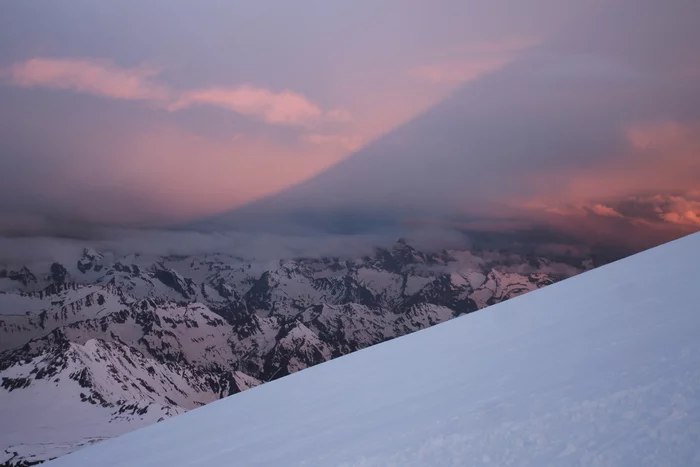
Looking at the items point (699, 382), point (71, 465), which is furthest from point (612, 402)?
point (71, 465)

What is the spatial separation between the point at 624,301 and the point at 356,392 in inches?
319

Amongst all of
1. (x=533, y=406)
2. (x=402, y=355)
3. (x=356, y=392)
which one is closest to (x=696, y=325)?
(x=533, y=406)

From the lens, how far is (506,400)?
980cm

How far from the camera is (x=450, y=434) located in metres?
9.02

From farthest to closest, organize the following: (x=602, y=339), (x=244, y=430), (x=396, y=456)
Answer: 1. (x=244, y=430)
2. (x=602, y=339)
3. (x=396, y=456)

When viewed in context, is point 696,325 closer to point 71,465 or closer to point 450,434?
point 450,434

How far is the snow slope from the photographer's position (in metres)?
7.38

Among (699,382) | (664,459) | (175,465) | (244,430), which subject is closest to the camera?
(664,459)

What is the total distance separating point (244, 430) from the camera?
14836 mm

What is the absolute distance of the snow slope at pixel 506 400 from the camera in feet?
24.2

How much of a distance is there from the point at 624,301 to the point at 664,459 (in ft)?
32.7

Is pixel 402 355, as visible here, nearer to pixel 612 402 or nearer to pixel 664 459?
pixel 612 402

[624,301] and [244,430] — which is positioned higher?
[624,301]

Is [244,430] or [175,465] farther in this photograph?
[244,430]
